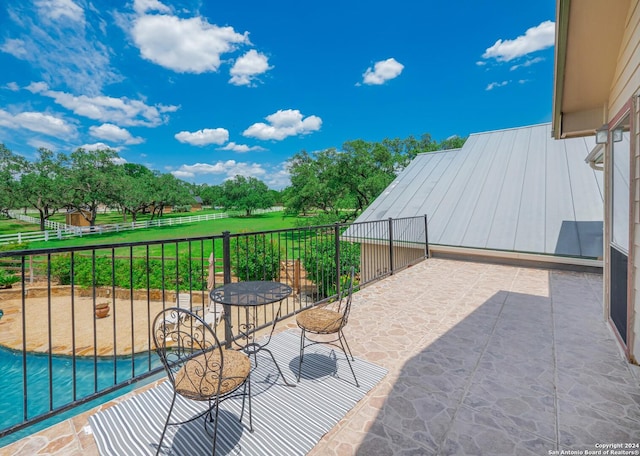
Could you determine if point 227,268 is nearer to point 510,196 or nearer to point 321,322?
point 321,322

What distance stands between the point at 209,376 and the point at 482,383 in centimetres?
213

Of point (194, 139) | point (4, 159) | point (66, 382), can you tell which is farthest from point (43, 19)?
point (194, 139)

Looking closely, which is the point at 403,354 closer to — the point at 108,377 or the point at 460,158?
the point at 108,377

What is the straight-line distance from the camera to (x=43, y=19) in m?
14.3

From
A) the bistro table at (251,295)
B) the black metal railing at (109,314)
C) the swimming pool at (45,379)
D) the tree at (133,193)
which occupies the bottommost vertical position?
the swimming pool at (45,379)

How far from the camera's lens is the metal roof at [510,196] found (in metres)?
6.34

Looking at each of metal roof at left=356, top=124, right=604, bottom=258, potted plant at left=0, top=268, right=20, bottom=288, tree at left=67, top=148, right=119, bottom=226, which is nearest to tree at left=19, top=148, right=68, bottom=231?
tree at left=67, top=148, right=119, bottom=226

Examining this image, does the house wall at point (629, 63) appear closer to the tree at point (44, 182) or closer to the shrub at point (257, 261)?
the shrub at point (257, 261)

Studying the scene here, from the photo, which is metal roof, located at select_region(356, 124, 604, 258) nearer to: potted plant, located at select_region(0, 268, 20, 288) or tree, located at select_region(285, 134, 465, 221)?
tree, located at select_region(285, 134, 465, 221)

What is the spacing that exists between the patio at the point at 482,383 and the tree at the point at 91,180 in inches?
1126

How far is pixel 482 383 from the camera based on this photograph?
89.3 inches

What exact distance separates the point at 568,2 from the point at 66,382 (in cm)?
998

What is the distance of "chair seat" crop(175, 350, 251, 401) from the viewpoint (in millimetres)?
1435

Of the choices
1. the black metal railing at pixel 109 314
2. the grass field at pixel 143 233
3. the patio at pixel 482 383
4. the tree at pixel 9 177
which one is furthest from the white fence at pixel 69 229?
the patio at pixel 482 383
